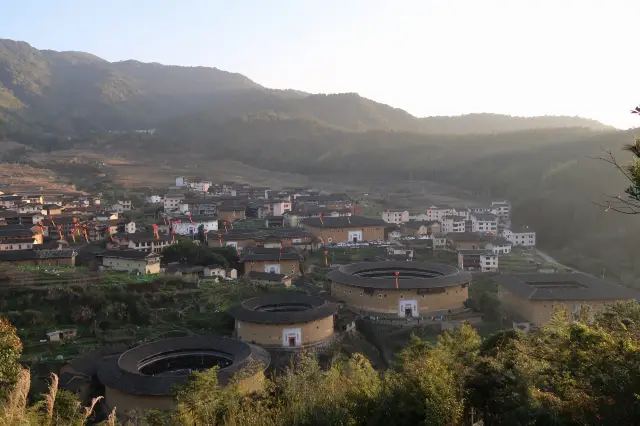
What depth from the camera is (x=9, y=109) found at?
10988 centimetres

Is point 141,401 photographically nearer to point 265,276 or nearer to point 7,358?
point 7,358

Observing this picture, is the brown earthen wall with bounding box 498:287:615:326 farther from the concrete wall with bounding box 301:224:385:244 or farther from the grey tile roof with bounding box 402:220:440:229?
the grey tile roof with bounding box 402:220:440:229

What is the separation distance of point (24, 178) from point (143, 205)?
1901 cm

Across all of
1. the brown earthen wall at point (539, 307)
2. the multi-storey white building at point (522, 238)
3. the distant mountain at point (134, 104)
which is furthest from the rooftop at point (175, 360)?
the distant mountain at point (134, 104)

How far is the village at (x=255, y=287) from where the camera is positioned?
20.3m

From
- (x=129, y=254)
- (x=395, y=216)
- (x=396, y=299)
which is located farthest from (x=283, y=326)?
(x=395, y=216)

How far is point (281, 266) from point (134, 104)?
135 metres

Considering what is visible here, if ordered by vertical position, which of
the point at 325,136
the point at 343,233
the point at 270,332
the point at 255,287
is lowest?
the point at 270,332

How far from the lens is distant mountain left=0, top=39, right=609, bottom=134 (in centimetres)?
13012

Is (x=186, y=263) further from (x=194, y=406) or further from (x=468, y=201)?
(x=468, y=201)

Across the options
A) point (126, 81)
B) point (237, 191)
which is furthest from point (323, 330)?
point (126, 81)

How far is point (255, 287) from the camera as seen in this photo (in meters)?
25.9

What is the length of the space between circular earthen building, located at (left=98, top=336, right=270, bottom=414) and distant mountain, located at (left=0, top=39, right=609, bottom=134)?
10637 cm

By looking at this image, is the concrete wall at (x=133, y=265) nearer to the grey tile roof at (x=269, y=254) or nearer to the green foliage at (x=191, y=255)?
the green foliage at (x=191, y=255)
